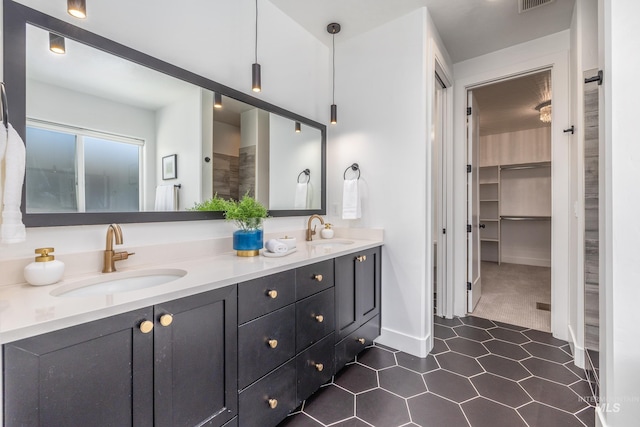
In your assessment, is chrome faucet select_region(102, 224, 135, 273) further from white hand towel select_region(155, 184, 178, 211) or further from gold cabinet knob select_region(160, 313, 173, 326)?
gold cabinet knob select_region(160, 313, 173, 326)

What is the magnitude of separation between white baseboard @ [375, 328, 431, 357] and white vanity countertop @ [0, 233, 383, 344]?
1.30 meters

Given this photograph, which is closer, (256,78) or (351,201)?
(256,78)

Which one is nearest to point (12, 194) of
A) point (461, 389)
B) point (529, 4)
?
point (461, 389)

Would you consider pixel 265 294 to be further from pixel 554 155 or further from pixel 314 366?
pixel 554 155

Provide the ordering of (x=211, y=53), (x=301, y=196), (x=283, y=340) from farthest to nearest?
(x=301, y=196)
(x=211, y=53)
(x=283, y=340)

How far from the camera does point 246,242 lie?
1.67 meters

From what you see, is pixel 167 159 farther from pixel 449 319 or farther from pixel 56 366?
pixel 449 319

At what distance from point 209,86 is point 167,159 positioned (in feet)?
1.81

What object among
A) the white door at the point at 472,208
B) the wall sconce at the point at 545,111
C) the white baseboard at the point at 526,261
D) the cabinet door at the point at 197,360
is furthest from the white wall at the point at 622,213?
the white baseboard at the point at 526,261

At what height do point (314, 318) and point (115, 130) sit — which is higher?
point (115, 130)

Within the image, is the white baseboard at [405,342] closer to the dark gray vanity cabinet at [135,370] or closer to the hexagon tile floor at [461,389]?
the hexagon tile floor at [461,389]

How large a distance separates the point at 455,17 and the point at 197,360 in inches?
117

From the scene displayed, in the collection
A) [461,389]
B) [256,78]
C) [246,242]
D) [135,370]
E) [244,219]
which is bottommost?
[461,389]

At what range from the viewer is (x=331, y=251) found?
1851 millimetres
